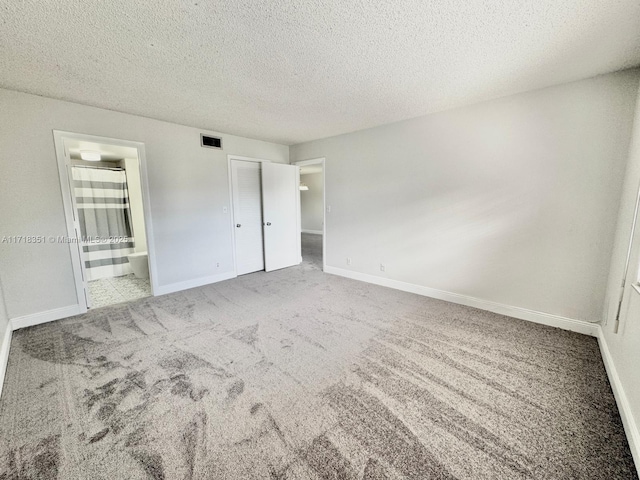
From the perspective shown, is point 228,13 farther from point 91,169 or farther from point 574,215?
point 91,169

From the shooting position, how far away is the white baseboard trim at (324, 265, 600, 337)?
103 inches

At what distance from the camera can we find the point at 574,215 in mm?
2559

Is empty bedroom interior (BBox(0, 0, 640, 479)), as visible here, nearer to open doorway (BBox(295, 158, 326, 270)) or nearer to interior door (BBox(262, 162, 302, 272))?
interior door (BBox(262, 162, 302, 272))

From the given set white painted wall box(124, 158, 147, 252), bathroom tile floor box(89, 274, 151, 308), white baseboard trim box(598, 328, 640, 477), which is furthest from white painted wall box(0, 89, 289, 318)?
white baseboard trim box(598, 328, 640, 477)

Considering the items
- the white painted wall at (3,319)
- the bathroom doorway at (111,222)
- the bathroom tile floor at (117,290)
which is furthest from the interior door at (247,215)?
the white painted wall at (3,319)

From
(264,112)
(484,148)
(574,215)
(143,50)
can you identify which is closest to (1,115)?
(143,50)

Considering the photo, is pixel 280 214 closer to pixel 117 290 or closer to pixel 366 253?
pixel 366 253

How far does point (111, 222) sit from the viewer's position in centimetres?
482

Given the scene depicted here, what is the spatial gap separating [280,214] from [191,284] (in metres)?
2.00

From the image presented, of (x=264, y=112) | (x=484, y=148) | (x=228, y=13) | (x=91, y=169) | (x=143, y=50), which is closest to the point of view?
(x=228, y=13)

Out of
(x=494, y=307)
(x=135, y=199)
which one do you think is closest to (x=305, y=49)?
(x=494, y=307)

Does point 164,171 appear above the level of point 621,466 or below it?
above

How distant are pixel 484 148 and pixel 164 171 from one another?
4.20 m

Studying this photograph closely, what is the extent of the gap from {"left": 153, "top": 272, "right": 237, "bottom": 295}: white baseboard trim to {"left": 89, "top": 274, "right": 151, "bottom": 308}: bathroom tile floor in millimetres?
199
